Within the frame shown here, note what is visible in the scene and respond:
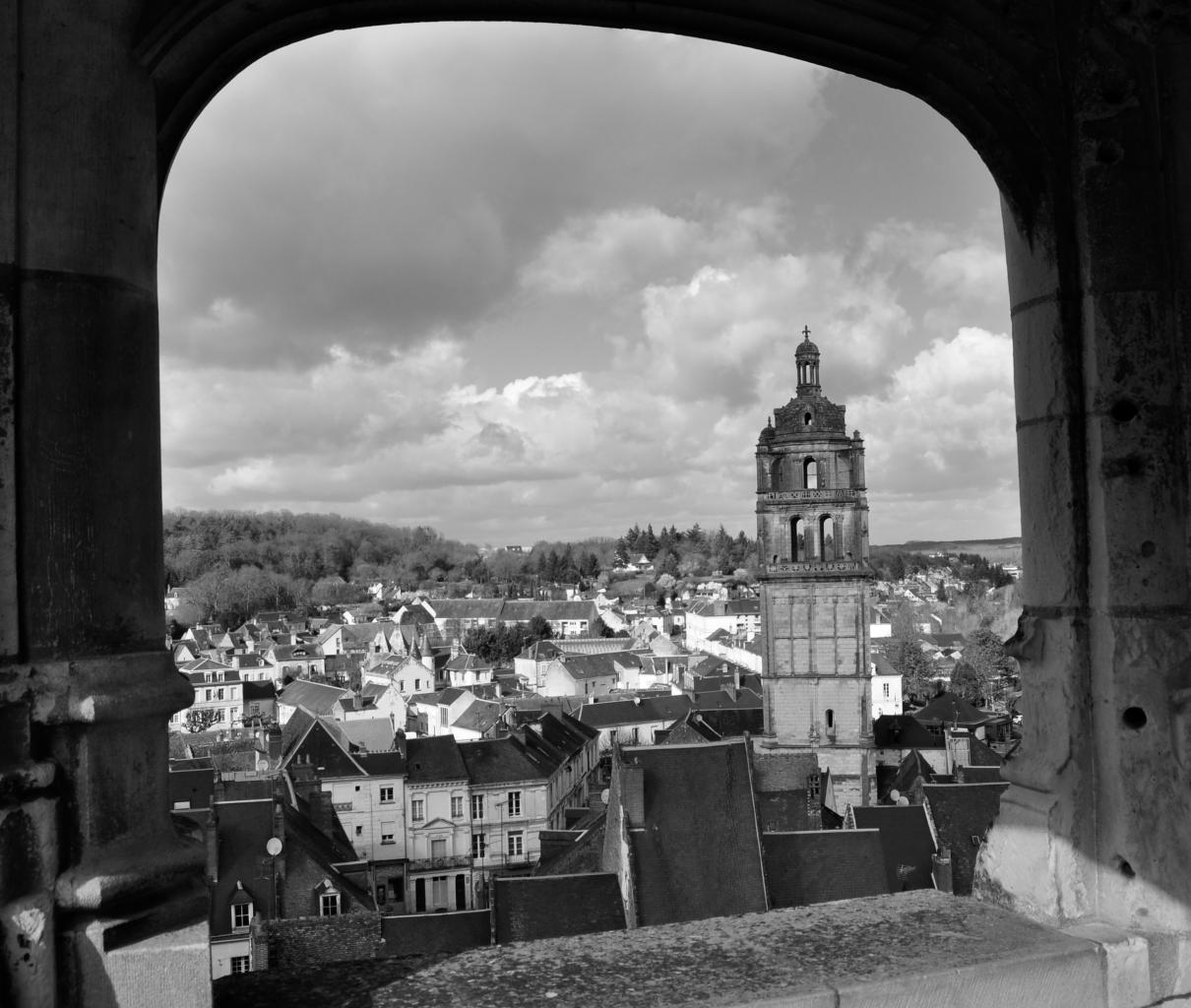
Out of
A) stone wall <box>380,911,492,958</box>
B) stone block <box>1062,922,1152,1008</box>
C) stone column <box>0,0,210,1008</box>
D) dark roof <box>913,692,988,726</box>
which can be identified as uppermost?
stone column <box>0,0,210,1008</box>

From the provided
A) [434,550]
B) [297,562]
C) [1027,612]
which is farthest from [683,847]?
[434,550]

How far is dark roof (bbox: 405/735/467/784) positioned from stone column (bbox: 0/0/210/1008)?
26403 millimetres

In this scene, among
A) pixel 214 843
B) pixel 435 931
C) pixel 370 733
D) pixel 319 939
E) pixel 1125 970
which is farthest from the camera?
pixel 370 733

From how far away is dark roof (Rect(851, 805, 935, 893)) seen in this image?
56.9ft

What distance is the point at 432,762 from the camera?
2783 centimetres

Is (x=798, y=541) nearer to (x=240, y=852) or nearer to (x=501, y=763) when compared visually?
(x=501, y=763)

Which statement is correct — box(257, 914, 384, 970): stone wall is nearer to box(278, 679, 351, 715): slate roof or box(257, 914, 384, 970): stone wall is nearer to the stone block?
the stone block

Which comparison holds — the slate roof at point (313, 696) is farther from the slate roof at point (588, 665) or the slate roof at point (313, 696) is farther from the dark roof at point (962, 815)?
the dark roof at point (962, 815)

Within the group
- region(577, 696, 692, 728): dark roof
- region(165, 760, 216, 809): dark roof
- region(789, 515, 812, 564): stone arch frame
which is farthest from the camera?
region(577, 696, 692, 728): dark roof

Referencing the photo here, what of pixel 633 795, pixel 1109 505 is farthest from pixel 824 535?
pixel 1109 505

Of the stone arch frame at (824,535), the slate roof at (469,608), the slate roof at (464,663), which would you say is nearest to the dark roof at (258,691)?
the slate roof at (464,663)

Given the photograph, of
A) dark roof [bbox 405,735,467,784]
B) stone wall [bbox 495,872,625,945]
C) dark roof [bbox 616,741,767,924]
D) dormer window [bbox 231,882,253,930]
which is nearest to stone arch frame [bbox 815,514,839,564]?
dark roof [bbox 405,735,467,784]

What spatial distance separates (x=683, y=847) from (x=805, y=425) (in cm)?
1484

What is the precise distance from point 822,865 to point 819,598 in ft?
40.3
